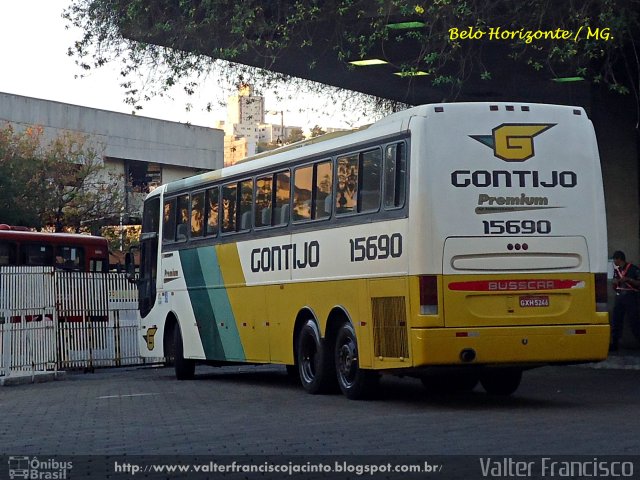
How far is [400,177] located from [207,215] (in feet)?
21.8

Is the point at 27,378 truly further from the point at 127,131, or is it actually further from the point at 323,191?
the point at 127,131

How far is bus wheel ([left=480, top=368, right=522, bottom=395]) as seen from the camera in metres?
16.6

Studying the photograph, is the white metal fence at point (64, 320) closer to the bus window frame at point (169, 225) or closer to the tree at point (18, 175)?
the bus window frame at point (169, 225)

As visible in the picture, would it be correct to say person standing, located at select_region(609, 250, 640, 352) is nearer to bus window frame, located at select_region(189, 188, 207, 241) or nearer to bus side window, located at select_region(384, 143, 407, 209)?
bus window frame, located at select_region(189, 188, 207, 241)

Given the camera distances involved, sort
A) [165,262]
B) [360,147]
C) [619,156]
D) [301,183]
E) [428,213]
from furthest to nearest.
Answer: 1. [619,156]
2. [165,262]
3. [301,183]
4. [360,147]
5. [428,213]

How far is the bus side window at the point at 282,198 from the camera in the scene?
18.0 m

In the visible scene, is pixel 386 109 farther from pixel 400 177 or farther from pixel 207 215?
pixel 400 177

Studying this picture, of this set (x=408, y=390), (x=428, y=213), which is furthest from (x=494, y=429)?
(x=408, y=390)

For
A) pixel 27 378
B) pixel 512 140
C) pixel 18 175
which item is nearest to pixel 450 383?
pixel 512 140

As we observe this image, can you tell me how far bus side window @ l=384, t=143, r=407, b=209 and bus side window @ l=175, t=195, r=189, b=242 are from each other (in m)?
7.37

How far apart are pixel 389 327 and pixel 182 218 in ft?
26.3

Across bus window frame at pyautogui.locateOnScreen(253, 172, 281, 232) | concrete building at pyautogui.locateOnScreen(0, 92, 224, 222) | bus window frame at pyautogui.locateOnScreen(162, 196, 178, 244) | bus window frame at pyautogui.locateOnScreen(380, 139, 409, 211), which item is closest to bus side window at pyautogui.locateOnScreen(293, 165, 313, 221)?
bus window frame at pyautogui.locateOnScreen(253, 172, 281, 232)

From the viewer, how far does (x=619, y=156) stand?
2531 centimetres

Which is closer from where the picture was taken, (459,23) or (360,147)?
(360,147)
